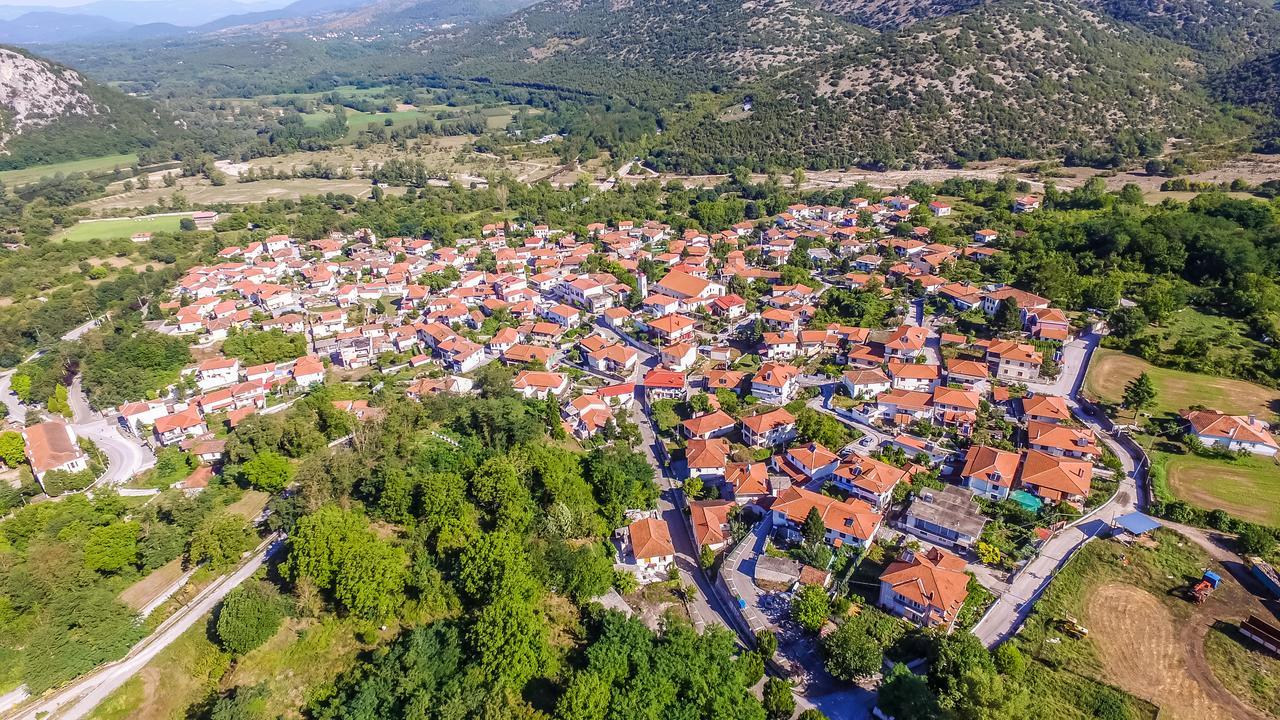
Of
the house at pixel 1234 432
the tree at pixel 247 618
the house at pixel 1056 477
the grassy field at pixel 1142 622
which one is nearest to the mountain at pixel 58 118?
the tree at pixel 247 618

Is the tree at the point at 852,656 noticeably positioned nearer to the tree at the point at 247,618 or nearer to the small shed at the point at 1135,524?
the small shed at the point at 1135,524

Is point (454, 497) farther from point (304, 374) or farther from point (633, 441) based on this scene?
point (304, 374)

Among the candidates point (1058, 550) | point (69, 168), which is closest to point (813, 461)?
point (1058, 550)

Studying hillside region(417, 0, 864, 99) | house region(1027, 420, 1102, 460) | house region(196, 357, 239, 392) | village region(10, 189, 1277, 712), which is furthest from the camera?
hillside region(417, 0, 864, 99)

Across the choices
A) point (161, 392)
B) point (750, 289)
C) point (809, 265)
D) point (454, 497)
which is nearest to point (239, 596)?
point (454, 497)

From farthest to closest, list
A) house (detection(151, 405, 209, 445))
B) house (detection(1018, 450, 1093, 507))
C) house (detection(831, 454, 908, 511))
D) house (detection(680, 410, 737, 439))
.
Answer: house (detection(151, 405, 209, 445))
house (detection(680, 410, 737, 439))
house (detection(831, 454, 908, 511))
house (detection(1018, 450, 1093, 507))

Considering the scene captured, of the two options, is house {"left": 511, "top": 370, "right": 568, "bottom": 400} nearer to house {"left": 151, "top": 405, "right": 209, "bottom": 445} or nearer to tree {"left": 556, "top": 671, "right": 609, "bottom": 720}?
house {"left": 151, "top": 405, "right": 209, "bottom": 445}

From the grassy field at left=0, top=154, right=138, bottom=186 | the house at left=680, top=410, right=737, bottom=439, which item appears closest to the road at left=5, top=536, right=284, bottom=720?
the house at left=680, top=410, right=737, bottom=439
